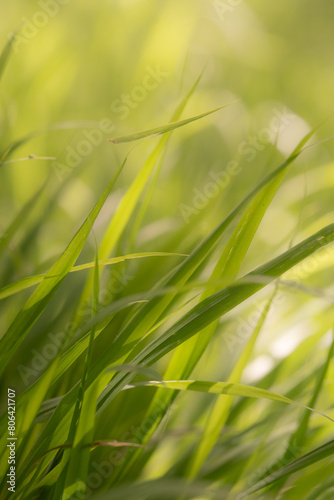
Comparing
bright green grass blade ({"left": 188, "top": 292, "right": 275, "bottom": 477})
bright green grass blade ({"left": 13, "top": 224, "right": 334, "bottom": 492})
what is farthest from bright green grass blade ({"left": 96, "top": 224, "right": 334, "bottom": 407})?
bright green grass blade ({"left": 188, "top": 292, "right": 275, "bottom": 477})

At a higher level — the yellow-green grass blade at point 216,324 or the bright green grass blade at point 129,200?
the bright green grass blade at point 129,200

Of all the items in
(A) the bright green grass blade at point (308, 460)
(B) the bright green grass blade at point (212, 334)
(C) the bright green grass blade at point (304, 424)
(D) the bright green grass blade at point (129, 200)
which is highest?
(D) the bright green grass blade at point (129, 200)

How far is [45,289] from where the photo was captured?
1.17 feet

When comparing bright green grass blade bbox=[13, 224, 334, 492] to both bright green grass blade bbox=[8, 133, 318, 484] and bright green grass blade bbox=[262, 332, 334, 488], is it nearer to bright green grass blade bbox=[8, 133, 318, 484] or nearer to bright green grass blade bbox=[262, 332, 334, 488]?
bright green grass blade bbox=[8, 133, 318, 484]

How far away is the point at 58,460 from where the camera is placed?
0.38 meters

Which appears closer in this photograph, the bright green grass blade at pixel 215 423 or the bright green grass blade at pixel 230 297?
the bright green grass blade at pixel 230 297

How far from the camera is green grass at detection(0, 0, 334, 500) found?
33cm

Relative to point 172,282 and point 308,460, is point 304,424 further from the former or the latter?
point 172,282

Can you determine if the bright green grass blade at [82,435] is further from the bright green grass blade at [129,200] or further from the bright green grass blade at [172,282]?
the bright green grass blade at [129,200]

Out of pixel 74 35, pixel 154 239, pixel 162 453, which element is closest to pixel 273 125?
pixel 74 35

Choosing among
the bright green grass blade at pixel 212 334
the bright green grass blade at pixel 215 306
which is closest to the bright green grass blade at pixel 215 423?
the bright green grass blade at pixel 212 334

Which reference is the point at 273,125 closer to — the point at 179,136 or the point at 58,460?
the point at 179,136

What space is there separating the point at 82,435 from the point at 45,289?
0.37ft

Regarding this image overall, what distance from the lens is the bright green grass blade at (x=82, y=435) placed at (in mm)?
284
